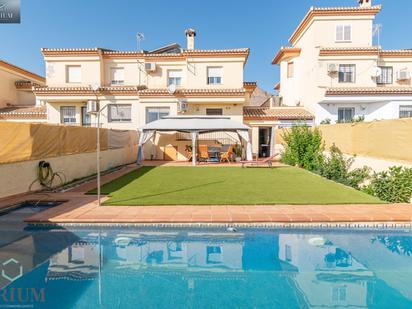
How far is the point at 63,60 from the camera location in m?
24.9

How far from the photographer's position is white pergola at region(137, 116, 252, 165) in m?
18.4

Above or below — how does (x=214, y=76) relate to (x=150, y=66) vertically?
below

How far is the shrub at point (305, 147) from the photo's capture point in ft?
54.9

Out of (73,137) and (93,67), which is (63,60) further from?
(73,137)

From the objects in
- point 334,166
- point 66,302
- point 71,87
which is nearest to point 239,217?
point 66,302

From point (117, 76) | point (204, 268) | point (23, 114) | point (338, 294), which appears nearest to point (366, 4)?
point (117, 76)

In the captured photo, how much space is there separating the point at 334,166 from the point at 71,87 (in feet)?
75.2

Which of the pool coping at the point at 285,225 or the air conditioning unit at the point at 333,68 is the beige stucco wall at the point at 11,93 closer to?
the pool coping at the point at 285,225

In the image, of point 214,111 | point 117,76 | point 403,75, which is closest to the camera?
point 214,111

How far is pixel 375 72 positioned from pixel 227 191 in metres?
21.7

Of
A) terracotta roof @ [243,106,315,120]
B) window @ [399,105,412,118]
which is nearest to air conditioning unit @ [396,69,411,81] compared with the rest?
window @ [399,105,412,118]

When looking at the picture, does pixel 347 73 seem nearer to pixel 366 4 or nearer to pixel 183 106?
pixel 366 4

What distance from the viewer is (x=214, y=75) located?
24531mm

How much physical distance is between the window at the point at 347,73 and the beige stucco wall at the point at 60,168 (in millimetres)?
20896
